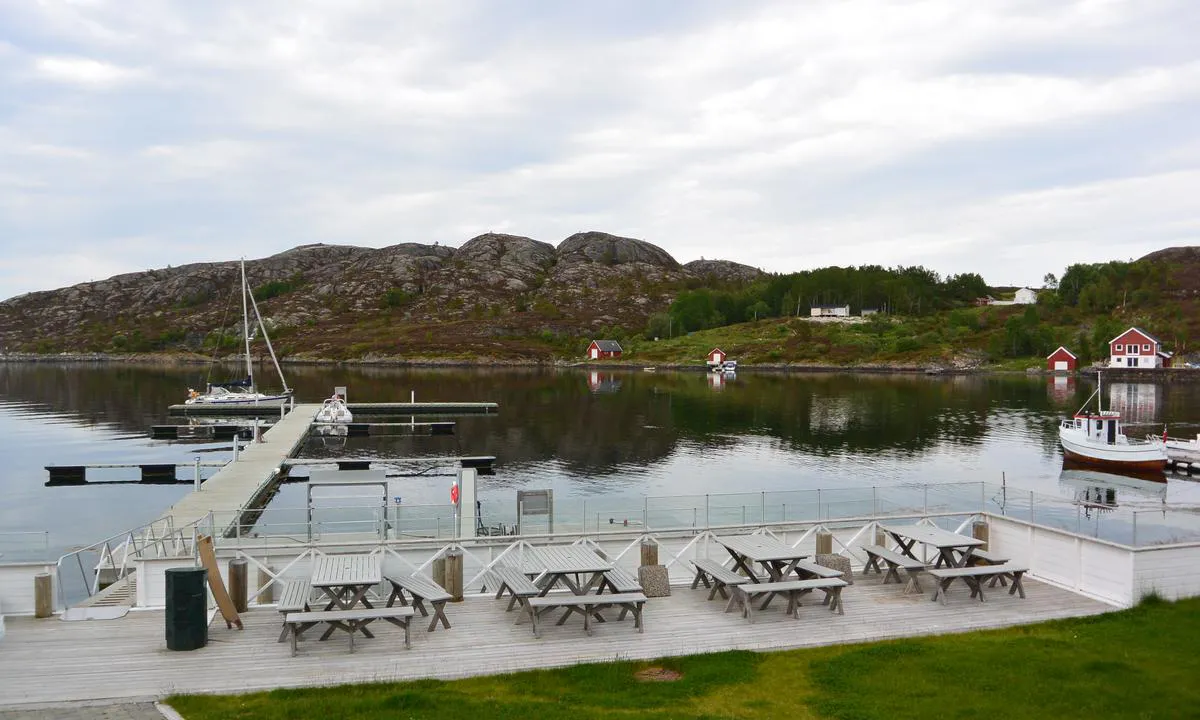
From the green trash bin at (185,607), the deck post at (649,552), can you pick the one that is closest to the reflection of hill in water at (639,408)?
the deck post at (649,552)

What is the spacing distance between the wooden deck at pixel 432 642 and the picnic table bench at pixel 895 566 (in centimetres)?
51

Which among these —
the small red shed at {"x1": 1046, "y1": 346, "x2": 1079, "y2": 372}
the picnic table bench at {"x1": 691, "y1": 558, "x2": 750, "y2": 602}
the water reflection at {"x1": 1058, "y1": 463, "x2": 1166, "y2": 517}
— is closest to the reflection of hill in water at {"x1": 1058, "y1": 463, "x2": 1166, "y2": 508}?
the water reflection at {"x1": 1058, "y1": 463, "x2": 1166, "y2": 517}

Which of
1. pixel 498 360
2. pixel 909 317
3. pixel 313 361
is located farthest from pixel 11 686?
pixel 909 317

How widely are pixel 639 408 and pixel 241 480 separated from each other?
53587 mm

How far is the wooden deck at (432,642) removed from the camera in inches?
459

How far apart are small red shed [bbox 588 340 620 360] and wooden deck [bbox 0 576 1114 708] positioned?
16025cm

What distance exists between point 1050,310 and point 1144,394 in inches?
3541

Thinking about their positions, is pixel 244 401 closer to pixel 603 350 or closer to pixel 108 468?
pixel 108 468

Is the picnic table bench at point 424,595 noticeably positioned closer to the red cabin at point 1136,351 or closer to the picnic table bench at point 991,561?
the picnic table bench at point 991,561

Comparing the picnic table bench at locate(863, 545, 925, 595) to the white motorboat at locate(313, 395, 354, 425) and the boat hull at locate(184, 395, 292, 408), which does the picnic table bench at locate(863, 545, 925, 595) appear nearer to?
the white motorboat at locate(313, 395, 354, 425)

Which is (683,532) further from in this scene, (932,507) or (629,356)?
(629,356)

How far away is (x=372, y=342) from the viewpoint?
19175 cm

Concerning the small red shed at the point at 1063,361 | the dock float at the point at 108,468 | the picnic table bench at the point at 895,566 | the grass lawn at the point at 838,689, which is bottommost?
the dock float at the point at 108,468

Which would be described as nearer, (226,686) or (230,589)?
(226,686)
